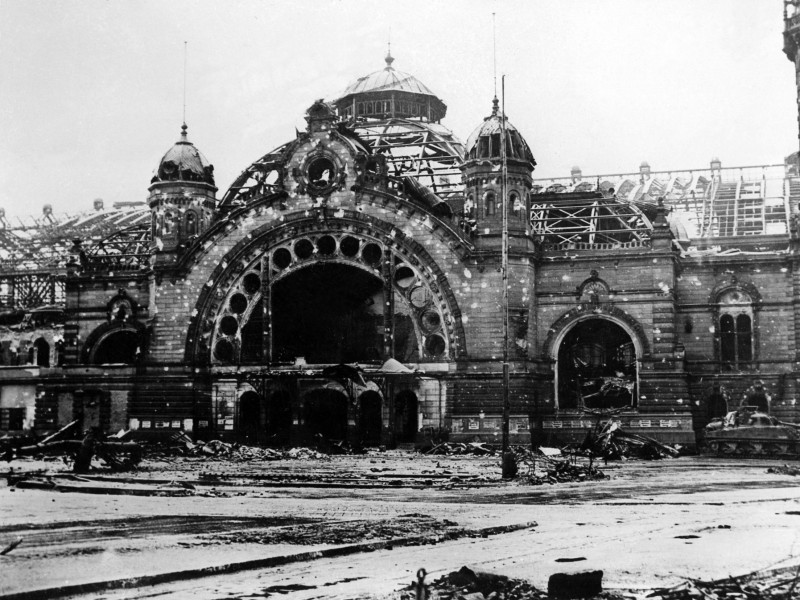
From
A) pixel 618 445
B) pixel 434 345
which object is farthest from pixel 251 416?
pixel 618 445

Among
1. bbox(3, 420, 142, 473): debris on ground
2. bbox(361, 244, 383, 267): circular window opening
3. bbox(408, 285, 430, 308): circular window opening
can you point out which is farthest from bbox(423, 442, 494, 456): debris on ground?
bbox(3, 420, 142, 473): debris on ground

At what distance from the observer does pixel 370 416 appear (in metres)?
50.2

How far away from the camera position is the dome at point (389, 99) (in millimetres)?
63531

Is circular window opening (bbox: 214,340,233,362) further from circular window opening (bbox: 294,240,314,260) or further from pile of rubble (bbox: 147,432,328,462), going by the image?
pile of rubble (bbox: 147,432,328,462)

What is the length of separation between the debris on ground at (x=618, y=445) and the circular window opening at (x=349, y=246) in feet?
50.3

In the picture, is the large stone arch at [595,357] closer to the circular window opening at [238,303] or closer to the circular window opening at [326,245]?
the circular window opening at [326,245]

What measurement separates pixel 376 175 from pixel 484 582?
40.3 m

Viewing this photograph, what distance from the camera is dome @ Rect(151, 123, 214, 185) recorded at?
55.2 m

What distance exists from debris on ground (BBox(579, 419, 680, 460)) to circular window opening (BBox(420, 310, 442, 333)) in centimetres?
1020

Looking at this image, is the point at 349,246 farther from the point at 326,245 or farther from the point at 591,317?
the point at 591,317


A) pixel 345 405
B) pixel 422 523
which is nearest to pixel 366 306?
pixel 345 405

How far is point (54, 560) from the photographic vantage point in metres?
12.9

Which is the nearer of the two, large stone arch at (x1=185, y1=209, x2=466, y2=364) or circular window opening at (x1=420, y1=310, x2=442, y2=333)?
large stone arch at (x1=185, y1=209, x2=466, y2=364)

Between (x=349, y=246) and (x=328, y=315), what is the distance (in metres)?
4.47
